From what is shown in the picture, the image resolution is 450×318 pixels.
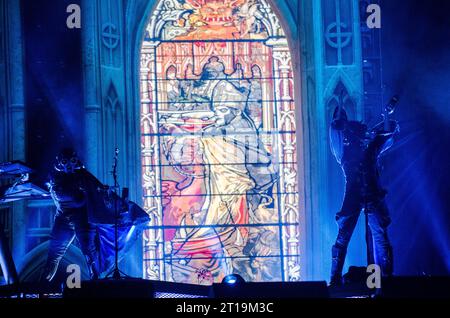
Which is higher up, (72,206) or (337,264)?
(72,206)

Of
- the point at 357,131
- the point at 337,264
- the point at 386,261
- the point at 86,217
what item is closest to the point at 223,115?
the point at 357,131

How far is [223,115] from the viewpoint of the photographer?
12.6 metres

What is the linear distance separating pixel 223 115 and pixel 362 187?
2905 millimetres

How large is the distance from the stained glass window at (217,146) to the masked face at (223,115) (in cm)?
1

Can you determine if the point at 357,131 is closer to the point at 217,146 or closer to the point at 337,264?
the point at 337,264

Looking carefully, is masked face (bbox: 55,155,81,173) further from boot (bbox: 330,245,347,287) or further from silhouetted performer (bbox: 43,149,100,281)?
boot (bbox: 330,245,347,287)

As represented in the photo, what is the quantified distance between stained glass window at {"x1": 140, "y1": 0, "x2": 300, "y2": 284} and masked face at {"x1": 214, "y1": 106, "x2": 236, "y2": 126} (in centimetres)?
1

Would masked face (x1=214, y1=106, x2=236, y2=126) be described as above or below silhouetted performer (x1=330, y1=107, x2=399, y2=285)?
above

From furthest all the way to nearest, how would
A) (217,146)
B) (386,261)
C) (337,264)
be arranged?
1. (217,146)
2. (337,264)
3. (386,261)

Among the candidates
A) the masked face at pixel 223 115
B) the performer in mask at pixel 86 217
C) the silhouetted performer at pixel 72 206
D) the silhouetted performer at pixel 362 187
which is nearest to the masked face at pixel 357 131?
the silhouetted performer at pixel 362 187

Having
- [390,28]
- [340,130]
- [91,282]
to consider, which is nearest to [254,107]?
[390,28]

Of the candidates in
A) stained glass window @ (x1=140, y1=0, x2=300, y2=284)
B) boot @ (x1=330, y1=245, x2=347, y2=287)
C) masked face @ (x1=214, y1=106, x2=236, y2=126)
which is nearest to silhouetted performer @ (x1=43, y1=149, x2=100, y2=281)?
boot @ (x1=330, y1=245, x2=347, y2=287)

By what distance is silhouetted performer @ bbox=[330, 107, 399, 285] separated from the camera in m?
10.0

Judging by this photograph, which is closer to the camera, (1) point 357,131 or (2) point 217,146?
(1) point 357,131
